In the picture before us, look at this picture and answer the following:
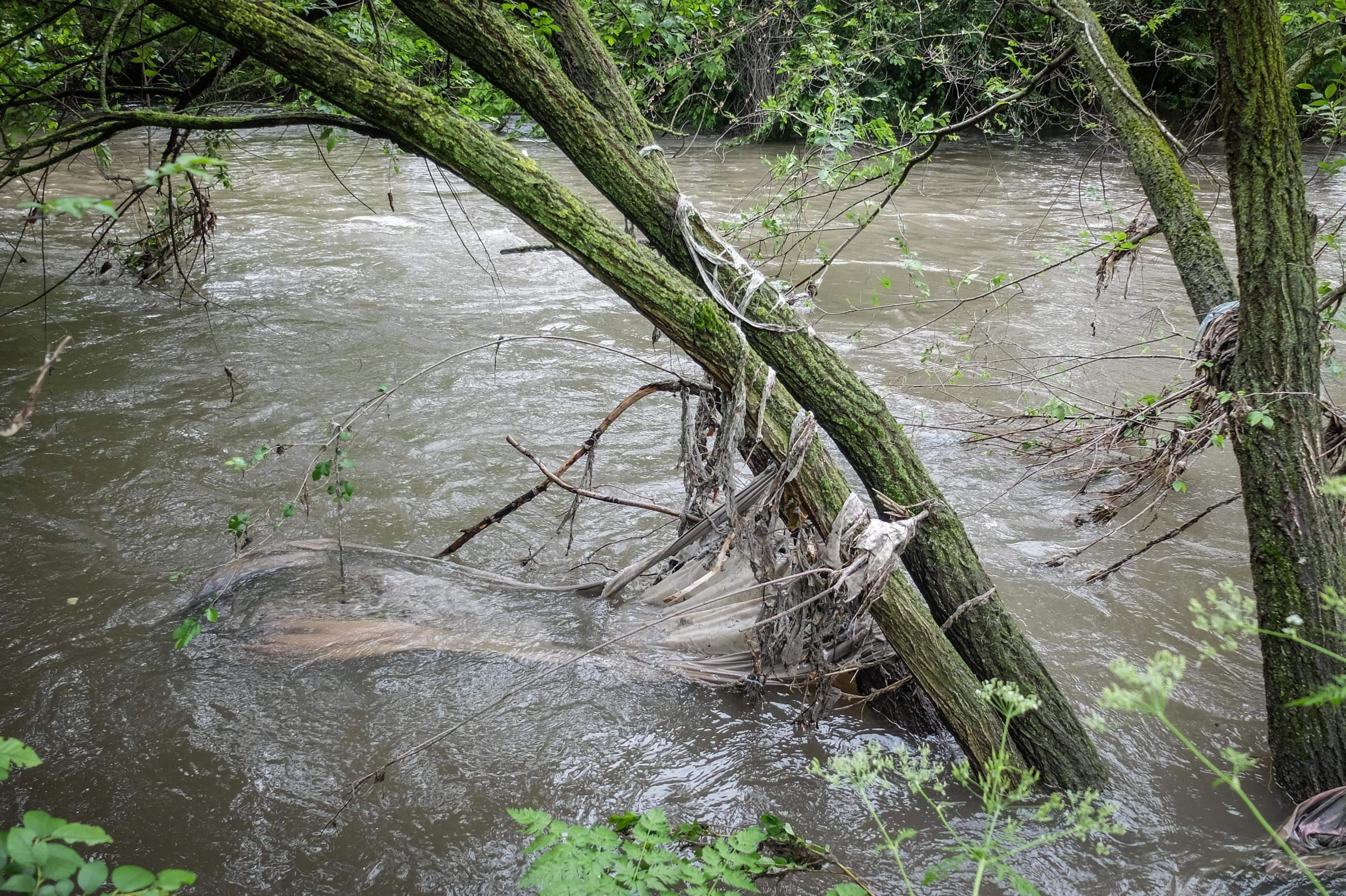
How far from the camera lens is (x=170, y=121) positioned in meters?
2.41

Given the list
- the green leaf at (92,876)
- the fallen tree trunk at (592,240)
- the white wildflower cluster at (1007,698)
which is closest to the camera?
the green leaf at (92,876)

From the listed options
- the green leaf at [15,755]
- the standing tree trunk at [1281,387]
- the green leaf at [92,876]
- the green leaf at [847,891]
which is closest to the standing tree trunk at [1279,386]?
the standing tree trunk at [1281,387]

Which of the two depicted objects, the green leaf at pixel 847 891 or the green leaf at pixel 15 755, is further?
the green leaf at pixel 847 891

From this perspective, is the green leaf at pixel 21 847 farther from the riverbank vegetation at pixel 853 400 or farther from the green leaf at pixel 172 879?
the riverbank vegetation at pixel 853 400

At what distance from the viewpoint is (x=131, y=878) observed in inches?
47.0

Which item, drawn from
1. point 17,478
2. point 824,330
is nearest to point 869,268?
point 824,330

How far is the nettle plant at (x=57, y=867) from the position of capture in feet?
3.85

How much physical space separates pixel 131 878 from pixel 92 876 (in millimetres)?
46

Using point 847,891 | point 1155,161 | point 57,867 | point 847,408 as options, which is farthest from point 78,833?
point 1155,161

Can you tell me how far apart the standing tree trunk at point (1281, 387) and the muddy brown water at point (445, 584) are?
41cm

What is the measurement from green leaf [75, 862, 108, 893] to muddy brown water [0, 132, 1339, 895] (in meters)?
1.33

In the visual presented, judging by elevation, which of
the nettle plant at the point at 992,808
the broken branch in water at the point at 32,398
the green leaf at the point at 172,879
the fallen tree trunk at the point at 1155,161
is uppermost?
the fallen tree trunk at the point at 1155,161

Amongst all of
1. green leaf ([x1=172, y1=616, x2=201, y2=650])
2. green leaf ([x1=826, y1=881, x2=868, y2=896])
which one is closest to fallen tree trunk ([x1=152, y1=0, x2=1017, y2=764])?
green leaf ([x1=826, y1=881, x2=868, y2=896])

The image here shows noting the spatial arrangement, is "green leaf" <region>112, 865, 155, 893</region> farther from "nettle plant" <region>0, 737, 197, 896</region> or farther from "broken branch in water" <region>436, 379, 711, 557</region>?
"broken branch in water" <region>436, 379, 711, 557</region>
